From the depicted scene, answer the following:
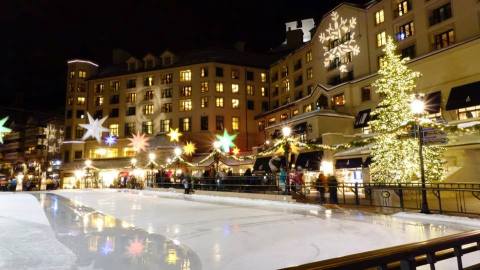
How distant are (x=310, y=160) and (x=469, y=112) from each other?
11.9 meters

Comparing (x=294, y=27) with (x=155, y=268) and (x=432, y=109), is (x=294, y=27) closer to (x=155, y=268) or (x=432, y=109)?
(x=432, y=109)

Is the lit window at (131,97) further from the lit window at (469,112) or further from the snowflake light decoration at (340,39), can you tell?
the lit window at (469,112)

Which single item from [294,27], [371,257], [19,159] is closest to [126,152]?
[294,27]

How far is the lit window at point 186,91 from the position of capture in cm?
5112

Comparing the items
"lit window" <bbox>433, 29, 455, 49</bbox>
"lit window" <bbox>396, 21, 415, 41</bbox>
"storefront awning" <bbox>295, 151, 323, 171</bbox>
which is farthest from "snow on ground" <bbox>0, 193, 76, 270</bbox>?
"lit window" <bbox>396, 21, 415, 41</bbox>

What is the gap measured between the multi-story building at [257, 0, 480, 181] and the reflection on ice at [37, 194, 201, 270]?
18629 mm

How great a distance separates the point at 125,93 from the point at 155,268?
2072 inches

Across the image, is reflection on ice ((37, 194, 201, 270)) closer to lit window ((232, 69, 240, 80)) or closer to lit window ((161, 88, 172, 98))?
lit window ((232, 69, 240, 80))

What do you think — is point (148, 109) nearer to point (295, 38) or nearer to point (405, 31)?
point (295, 38)

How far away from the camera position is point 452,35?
1026 inches

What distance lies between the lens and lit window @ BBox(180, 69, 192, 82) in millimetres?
51281

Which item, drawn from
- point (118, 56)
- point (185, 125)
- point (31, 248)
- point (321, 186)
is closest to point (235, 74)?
point (185, 125)

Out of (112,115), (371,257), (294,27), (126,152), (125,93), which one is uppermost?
(294,27)

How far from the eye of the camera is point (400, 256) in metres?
3.05
